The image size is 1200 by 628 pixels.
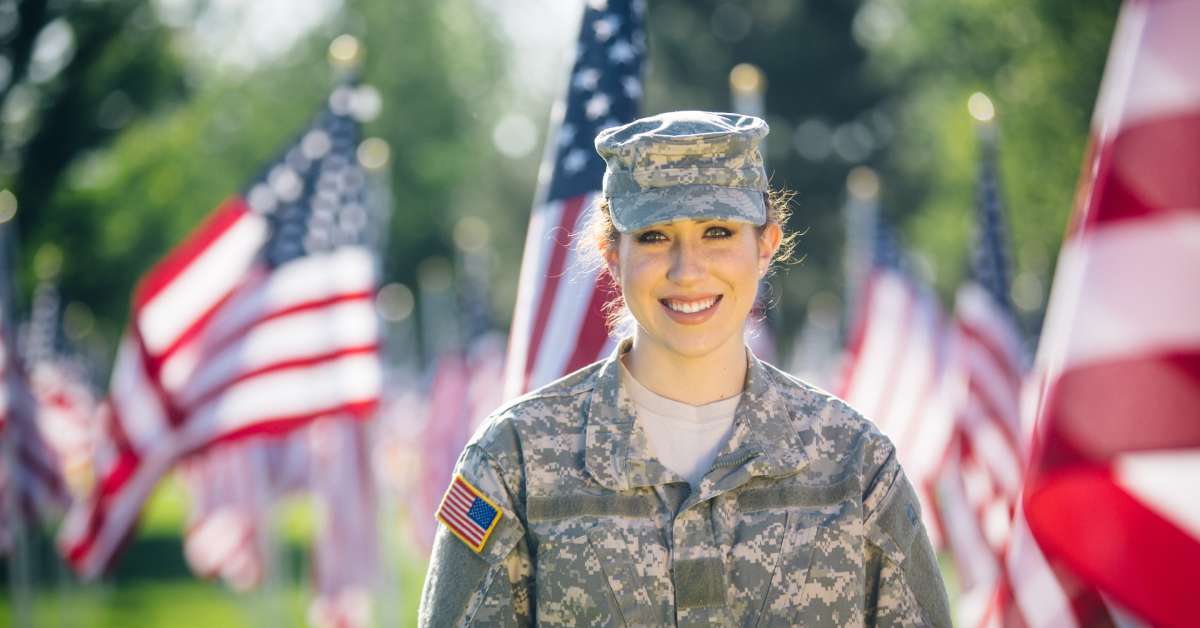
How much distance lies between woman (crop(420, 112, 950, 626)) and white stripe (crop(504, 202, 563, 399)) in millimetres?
2423

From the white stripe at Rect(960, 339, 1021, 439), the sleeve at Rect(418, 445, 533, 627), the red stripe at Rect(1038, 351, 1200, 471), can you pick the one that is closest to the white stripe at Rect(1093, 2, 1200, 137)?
the red stripe at Rect(1038, 351, 1200, 471)

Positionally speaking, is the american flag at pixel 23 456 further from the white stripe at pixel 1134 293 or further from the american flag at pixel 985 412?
the white stripe at pixel 1134 293

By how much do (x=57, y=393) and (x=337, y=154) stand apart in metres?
15.3

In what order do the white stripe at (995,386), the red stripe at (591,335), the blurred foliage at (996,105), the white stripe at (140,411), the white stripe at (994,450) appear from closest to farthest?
1. the red stripe at (591,335)
2. the white stripe at (140,411)
3. the white stripe at (994,450)
4. the white stripe at (995,386)
5. the blurred foliage at (996,105)

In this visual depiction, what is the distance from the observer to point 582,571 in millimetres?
3176

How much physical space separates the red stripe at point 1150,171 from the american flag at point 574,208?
2.88m

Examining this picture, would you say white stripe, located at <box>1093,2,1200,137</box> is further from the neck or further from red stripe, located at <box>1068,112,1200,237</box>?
the neck

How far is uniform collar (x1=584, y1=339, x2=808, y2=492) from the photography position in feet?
10.6

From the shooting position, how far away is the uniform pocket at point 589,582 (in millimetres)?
3170

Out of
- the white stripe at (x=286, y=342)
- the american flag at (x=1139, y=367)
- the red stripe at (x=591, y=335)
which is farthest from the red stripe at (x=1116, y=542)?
the white stripe at (x=286, y=342)

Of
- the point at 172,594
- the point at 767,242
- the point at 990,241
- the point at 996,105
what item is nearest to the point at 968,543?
the point at 990,241

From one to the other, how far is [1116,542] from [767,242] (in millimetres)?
996

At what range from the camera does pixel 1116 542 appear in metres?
2.79

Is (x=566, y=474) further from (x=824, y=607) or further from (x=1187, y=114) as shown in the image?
(x=1187, y=114)
